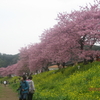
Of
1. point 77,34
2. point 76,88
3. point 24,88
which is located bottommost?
point 76,88

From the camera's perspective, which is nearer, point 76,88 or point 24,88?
point 24,88

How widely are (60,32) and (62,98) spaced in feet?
45.0

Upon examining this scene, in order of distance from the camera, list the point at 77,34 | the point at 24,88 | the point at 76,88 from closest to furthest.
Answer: the point at 24,88 < the point at 76,88 < the point at 77,34

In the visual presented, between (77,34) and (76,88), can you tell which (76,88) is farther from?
(77,34)

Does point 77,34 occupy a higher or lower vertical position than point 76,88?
higher

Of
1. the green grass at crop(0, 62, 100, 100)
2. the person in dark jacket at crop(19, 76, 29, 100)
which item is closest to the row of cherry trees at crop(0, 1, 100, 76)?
the green grass at crop(0, 62, 100, 100)

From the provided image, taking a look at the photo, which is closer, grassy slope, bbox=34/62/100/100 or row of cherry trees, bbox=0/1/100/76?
grassy slope, bbox=34/62/100/100

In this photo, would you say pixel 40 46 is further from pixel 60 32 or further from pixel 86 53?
pixel 86 53

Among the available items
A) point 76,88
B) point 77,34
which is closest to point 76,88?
point 76,88

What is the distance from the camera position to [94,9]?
22.2 m

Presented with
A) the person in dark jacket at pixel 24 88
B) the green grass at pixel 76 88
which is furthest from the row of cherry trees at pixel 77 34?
the person in dark jacket at pixel 24 88

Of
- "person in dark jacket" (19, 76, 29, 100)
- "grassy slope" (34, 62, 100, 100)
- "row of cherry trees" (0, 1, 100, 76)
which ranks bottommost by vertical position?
"grassy slope" (34, 62, 100, 100)

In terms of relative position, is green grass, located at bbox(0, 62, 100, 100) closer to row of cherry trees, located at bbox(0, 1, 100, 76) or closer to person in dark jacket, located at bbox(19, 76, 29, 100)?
person in dark jacket, located at bbox(19, 76, 29, 100)

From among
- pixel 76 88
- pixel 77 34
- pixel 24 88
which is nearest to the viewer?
pixel 24 88
